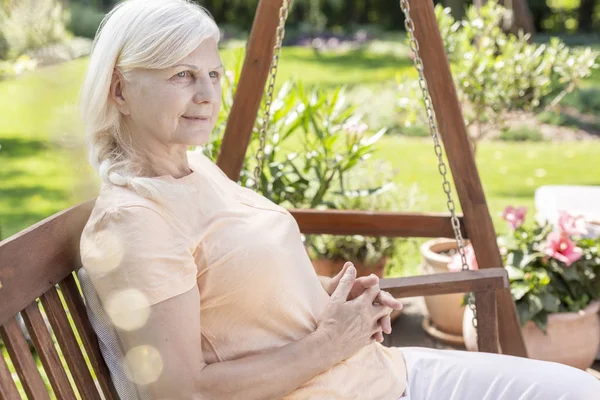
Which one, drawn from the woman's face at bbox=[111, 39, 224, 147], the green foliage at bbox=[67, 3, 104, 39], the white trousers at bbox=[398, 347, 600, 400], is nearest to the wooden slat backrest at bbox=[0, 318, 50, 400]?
the woman's face at bbox=[111, 39, 224, 147]

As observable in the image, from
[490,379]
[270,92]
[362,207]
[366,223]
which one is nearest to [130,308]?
[490,379]

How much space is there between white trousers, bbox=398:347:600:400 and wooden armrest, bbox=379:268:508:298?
0.76ft

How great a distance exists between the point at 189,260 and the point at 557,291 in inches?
87.1

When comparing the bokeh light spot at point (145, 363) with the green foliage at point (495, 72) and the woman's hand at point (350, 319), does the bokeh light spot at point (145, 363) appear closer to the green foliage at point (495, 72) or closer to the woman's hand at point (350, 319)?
the woman's hand at point (350, 319)

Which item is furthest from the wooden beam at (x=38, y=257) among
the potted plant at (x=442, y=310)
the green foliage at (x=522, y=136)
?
the green foliage at (x=522, y=136)

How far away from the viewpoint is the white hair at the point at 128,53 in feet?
5.48

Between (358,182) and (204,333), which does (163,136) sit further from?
(358,182)

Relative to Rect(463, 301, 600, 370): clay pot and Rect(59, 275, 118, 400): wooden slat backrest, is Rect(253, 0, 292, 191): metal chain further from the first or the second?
Rect(463, 301, 600, 370): clay pot

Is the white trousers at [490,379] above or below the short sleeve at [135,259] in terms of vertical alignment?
below

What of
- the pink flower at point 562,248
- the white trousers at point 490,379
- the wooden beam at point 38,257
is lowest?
the pink flower at point 562,248

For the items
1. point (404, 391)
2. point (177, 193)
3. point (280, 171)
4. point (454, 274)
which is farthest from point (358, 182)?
point (177, 193)

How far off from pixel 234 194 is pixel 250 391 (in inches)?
20.5

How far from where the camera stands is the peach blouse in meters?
1.54

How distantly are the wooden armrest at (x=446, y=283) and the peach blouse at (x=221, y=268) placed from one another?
1.27 ft
